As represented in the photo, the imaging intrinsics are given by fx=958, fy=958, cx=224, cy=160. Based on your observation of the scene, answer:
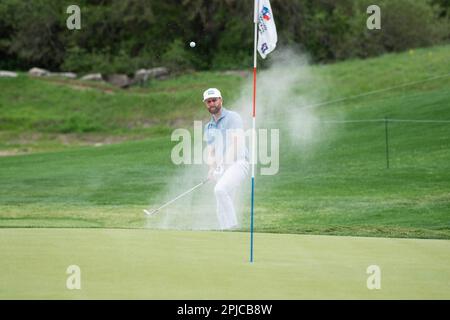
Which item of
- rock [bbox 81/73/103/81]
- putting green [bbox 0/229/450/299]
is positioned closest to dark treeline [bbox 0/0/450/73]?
rock [bbox 81/73/103/81]

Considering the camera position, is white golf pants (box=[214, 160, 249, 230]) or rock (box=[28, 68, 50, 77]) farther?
rock (box=[28, 68, 50, 77])

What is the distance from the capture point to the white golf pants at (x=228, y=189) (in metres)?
13.5

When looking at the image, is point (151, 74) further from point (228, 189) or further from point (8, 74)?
point (228, 189)

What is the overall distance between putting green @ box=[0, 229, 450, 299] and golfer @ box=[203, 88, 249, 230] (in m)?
0.62

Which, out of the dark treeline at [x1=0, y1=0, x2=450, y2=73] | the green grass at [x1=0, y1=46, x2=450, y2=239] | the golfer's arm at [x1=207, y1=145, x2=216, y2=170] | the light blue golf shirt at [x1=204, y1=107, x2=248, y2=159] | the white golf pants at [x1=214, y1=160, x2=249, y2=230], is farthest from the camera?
the dark treeline at [x1=0, y1=0, x2=450, y2=73]

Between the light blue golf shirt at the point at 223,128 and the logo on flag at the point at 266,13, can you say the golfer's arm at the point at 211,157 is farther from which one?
the logo on flag at the point at 266,13

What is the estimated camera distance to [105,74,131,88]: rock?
44750 millimetres

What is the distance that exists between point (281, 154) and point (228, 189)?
1450cm

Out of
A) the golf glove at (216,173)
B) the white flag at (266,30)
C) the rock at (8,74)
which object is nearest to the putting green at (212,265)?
the golf glove at (216,173)

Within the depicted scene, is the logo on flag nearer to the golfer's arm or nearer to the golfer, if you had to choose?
the golfer

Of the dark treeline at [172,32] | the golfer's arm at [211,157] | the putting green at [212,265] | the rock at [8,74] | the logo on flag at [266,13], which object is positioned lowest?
the putting green at [212,265]

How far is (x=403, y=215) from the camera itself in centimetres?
1864

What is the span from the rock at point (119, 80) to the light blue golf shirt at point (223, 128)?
30993 millimetres
